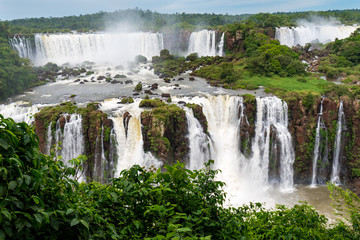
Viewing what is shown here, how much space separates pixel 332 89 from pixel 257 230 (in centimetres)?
2141

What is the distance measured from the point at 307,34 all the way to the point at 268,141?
4079cm

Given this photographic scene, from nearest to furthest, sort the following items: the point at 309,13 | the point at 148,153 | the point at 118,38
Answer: the point at 148,153
the point at 118,38
the point at 309,13

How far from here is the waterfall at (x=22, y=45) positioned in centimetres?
4322

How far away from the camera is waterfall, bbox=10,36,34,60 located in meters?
43.2

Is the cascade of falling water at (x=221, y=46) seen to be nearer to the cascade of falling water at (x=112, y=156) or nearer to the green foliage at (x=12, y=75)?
the green foliage at (x=12, y=75)

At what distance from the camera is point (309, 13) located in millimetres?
71875

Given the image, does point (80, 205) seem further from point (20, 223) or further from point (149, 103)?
point (149, 103)

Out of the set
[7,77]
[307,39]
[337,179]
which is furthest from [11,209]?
[307,39]

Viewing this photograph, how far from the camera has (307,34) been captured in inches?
2109

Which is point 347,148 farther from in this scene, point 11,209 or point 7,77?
point 7,77

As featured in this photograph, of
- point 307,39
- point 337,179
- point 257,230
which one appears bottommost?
point 337,179

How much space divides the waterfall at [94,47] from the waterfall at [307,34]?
22.2 meters

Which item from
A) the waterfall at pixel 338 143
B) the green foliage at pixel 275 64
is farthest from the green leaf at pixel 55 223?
the green foliage at pixel 275 64

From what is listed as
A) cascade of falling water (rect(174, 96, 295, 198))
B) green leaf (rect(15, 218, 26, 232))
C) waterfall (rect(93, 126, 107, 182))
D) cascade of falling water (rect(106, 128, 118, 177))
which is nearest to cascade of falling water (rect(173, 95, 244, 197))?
cascade of falling water (rect(174, 96, 295, 198))
